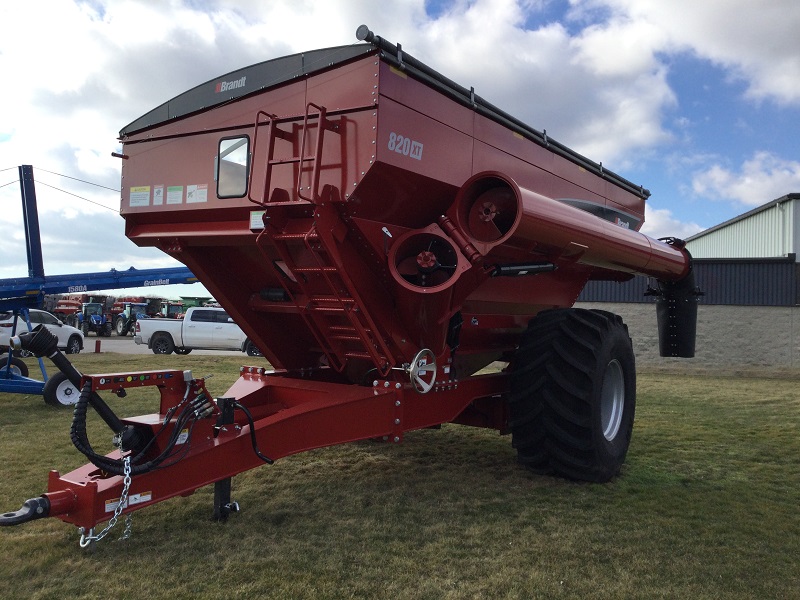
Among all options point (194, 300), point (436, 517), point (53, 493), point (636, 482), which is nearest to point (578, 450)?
point (636, 482)

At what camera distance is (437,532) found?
381cm

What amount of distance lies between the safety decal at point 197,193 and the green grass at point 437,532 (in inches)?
78.9

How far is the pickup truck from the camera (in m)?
20.0

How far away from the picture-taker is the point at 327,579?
3.10 meters

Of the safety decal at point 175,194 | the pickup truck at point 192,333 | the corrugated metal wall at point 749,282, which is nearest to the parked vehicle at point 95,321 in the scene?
the pickup truck at point 192,333

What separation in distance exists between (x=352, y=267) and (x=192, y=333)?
56.3 feet

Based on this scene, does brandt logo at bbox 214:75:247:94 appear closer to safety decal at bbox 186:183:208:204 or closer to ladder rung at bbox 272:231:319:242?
safety decal at bbox 186:183:208:204

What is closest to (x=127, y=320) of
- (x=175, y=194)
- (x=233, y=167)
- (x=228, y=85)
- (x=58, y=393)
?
(x=58, y=393)

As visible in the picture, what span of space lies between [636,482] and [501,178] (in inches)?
108

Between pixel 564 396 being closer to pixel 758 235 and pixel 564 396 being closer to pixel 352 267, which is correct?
pixel 352 267

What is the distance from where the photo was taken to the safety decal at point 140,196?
181 inches

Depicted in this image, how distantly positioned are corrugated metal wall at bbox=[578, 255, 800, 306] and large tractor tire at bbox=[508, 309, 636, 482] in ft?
37.6

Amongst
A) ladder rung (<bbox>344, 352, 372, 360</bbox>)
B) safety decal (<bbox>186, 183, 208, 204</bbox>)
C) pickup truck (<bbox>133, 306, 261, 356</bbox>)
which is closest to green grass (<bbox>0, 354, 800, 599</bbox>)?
ladder rung (<bbox>344, 352, 372, 360</bbox>)

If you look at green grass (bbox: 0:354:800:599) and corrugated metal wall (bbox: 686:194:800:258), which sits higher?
corrugated metal wall (bbox: 686:194:800:258)
